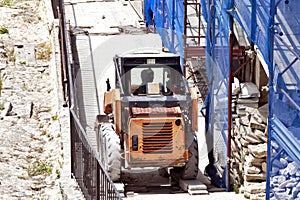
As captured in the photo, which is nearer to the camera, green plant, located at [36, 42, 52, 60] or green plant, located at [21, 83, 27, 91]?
green plant, located at [21, 83, 27, 91]

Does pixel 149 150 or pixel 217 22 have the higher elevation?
pixel 217 22

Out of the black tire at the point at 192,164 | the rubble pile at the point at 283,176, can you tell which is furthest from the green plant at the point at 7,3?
the rubble pile at the point at 283,176

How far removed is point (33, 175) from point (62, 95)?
9.88ft

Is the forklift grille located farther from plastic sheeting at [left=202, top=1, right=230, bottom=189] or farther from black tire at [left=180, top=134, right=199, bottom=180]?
plastic sheeting at [left=202, top=1, right=230, bottom=189]

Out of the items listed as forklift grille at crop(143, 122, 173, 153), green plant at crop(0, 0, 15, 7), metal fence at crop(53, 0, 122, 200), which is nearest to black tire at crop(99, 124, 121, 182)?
forklift grille at crop(143, 122, 173, 153)

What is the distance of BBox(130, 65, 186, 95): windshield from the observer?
46.2 feet

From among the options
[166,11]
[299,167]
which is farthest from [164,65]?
[166,11]

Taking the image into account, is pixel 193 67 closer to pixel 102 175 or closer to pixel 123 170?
pixel 123 170

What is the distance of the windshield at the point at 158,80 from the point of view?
14.1 metres

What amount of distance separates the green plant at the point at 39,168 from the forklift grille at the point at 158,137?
1.72 m

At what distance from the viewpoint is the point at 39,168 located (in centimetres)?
1420

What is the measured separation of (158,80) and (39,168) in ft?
8.23

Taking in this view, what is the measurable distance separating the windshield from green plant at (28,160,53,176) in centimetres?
191

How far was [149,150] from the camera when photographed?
1373cm
